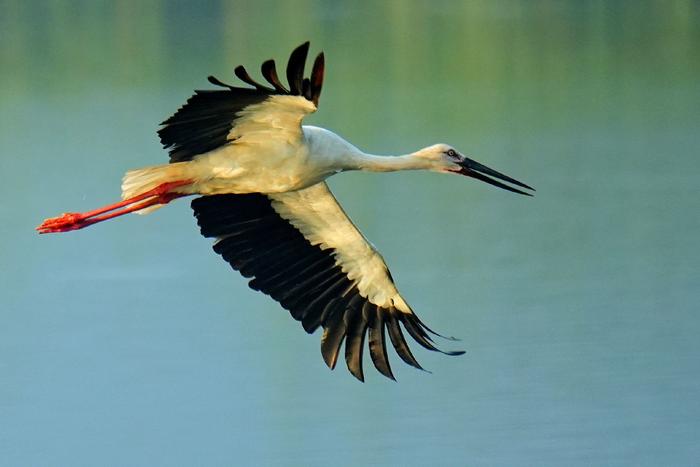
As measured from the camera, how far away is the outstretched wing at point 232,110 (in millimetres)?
8750

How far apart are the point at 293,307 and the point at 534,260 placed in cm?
558

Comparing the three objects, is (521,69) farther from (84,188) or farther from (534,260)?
(534,260)

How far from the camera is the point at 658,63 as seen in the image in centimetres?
2673

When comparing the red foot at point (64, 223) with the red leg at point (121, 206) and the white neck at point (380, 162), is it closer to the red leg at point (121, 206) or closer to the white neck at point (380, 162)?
the red leg at point (121, 206)

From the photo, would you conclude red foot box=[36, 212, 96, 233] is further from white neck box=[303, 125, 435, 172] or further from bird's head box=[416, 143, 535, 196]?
bird's head box=[416, 143, 535, 196]

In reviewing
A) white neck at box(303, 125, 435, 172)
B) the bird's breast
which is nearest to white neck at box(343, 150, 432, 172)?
white neck at box(303, 125, 435, 172)

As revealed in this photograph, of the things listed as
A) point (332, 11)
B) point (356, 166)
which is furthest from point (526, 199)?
point (332, 11)

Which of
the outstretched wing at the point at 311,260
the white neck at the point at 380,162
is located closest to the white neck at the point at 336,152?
the white neck at the point at 380,162

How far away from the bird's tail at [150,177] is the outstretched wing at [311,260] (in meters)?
0.53

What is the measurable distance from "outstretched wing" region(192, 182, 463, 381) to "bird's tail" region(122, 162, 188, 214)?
0.53 metres

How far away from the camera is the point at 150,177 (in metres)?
9.86

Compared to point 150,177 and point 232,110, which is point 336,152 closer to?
point 232,110

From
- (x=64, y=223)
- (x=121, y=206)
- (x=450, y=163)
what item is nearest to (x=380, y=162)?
(x=450, y=163)

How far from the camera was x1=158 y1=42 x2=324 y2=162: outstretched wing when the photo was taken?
8750mm
